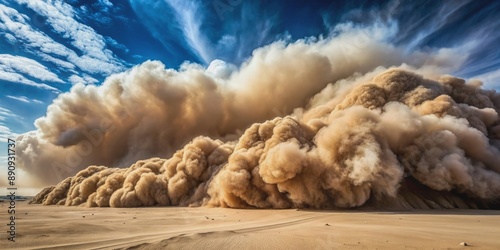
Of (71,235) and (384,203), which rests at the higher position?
(71,235)

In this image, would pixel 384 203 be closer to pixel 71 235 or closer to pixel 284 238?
pixel 284 238

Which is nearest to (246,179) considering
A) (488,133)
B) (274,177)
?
(274,177)

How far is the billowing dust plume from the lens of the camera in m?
20.0

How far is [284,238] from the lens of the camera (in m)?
8.49

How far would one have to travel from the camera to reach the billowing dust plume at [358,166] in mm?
20000

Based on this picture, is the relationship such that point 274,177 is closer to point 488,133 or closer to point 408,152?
point 408,152

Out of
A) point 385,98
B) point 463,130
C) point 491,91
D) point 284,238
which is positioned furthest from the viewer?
point 491,91

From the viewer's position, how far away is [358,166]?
1903 centimetres

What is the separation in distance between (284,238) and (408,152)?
18901mm

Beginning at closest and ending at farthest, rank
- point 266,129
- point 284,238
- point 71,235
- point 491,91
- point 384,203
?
1. point 284,238
2. point 71,235
3. point 384,203
4. point 266,129
5. point 491,91

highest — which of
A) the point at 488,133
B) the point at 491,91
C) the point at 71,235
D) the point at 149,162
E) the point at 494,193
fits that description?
the point at 491,91

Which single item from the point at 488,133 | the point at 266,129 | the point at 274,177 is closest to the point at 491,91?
the point at 488,133

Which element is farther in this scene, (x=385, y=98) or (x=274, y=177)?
(x=385, y=98)

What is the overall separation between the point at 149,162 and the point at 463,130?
32551mm
